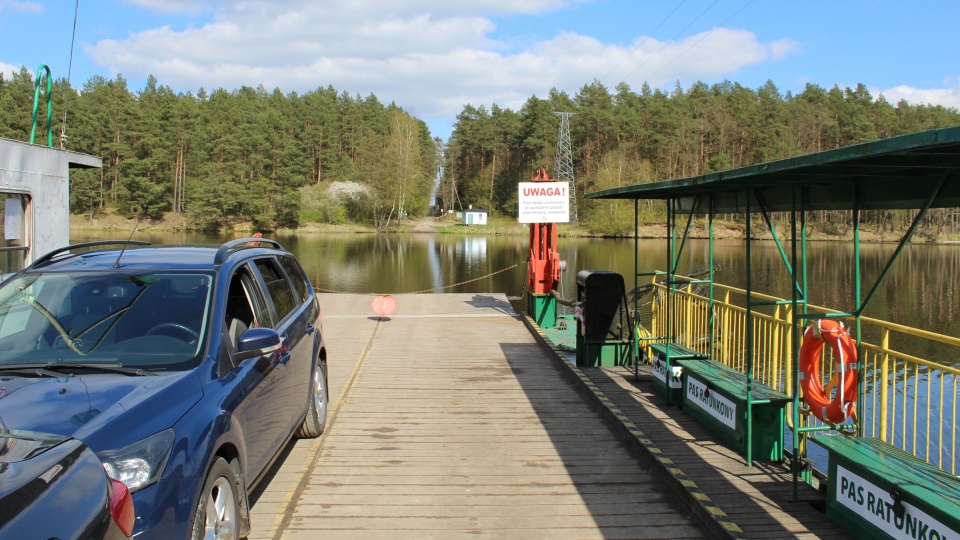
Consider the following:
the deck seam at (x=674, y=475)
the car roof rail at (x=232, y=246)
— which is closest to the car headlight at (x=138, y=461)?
the car roof rail at (x=232, y=246)

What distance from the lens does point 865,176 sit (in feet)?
14.9

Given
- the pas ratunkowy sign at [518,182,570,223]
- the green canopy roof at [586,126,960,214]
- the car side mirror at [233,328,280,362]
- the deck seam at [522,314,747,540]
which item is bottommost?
the deck seam at [522,314,747,540]

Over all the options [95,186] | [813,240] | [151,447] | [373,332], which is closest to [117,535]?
[151,447]

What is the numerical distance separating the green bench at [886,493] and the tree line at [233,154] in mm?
70211

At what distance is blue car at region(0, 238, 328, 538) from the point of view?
2742 millimetres

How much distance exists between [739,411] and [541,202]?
945 centimetres

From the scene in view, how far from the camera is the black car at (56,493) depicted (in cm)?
177

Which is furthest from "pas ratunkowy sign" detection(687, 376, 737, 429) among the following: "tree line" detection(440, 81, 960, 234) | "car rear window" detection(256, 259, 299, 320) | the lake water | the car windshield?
"tree line" detection(440, 81, 960, 234)

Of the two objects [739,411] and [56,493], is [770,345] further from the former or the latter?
[56,493]

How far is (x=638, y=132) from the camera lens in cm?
7838

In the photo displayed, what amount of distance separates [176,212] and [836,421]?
3168 inches

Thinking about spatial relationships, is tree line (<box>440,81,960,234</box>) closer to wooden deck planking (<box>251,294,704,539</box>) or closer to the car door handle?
wooden deck planking (<box>251,294,704,539</box>)

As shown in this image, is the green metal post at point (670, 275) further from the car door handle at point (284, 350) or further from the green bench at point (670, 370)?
the car door handle at point (284, 350)

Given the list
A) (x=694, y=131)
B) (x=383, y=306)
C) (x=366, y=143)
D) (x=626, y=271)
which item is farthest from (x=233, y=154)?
(x=383, y=306)
